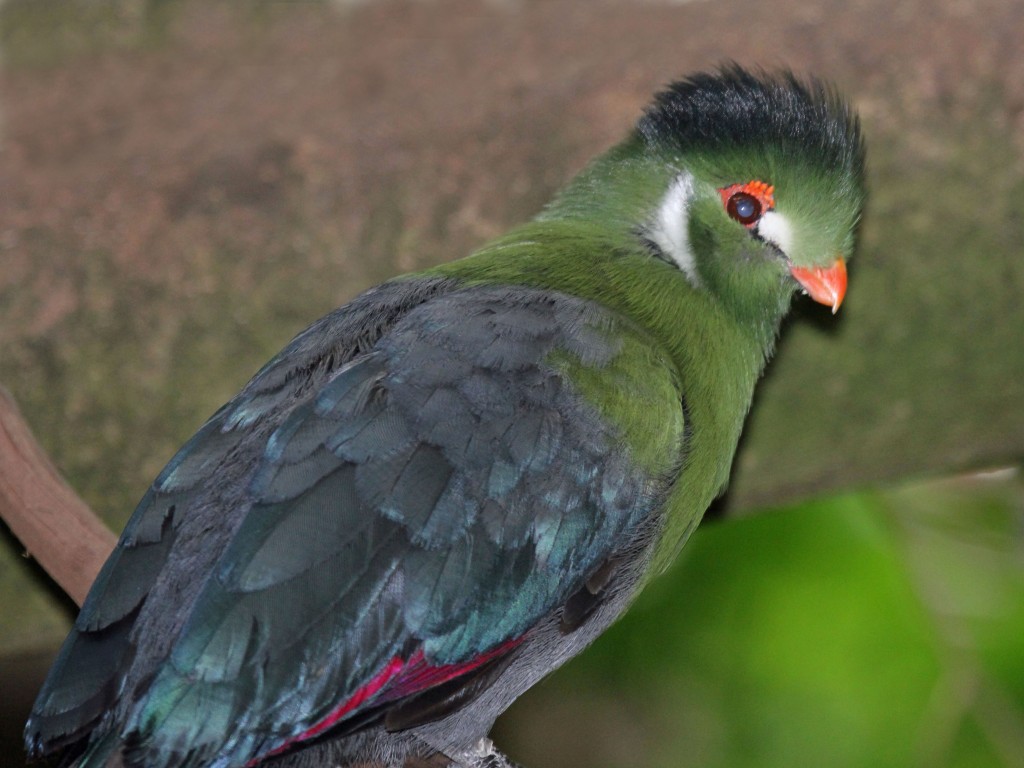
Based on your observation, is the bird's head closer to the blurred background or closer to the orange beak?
the orange beak

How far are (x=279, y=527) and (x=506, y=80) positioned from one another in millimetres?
1990

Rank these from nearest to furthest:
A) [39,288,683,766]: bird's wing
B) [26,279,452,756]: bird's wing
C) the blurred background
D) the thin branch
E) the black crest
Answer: [39,288,683,766]: bird's wing
[26,279,452,756]: bird's wing
the thin branch
the black crest
the blurred background

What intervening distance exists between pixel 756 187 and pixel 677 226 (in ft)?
0.68

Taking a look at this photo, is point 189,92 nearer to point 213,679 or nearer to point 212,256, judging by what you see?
point 212,256

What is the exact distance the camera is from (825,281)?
299cm

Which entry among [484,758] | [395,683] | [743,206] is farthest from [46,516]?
[743,206]

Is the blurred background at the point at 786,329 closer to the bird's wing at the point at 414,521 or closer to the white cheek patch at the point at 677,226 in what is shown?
the white cheek patch at the point at 677,226

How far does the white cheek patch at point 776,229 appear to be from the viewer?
2.99 meters

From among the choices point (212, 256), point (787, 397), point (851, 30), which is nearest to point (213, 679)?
point (212, 256)

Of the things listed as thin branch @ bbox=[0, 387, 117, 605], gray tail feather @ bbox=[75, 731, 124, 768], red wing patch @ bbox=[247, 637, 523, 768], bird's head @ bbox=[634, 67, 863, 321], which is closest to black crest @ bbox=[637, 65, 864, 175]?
bird's head @ bbox=[634, 67, 863, 321]

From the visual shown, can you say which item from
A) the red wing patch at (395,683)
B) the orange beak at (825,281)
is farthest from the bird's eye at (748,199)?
the red wing patch at (395,683)

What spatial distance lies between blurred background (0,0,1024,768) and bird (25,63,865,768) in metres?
0.58

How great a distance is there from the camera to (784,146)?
9.65 feet

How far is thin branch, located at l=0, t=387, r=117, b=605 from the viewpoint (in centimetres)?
266
